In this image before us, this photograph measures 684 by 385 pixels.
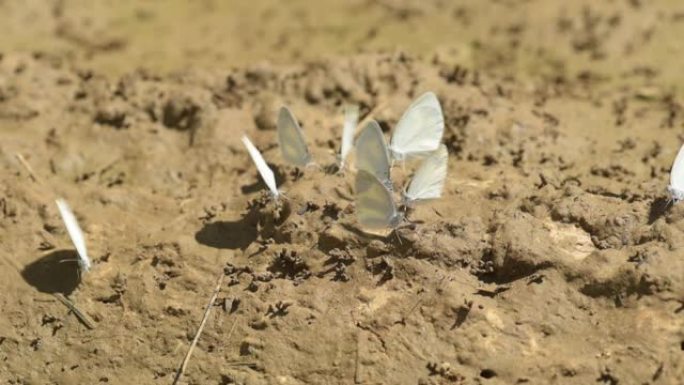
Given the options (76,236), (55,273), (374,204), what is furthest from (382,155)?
(55,273)

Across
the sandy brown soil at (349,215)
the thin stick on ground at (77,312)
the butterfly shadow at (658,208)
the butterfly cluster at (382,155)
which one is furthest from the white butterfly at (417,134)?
the thin stick on ground at (77,312)

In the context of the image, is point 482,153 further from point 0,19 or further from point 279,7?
point 0,19

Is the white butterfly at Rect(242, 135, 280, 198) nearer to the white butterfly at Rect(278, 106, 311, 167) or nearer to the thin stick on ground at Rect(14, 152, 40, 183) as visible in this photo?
the white butterfly at Rect(278, 106, 311, 167)

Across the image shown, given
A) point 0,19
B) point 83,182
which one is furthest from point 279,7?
point 83,182

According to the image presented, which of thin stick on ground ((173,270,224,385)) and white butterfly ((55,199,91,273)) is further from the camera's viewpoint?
white butterfly ((55,199,91,273))

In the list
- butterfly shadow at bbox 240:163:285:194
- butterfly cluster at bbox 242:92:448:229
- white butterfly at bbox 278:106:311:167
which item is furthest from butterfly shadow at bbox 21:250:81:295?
white butterfly at bbox 278:106:311:167

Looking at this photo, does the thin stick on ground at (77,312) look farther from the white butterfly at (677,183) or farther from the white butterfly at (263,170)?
the white butterfly at (677,183)

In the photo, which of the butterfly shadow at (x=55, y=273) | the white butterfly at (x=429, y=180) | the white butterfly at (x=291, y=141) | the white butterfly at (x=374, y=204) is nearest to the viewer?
the white butterfly at (x=374, y=204)
